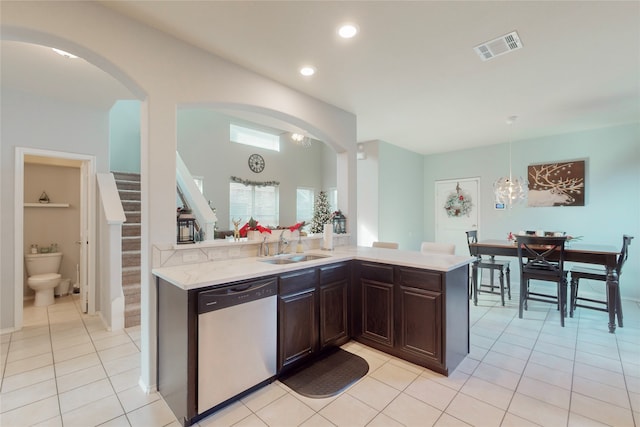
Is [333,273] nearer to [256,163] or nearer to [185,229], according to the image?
[185,229]

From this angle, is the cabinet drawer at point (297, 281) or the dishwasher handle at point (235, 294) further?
the cabinet drawer at point (297, 281)

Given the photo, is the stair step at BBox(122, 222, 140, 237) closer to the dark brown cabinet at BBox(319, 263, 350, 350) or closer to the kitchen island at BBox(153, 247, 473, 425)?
the kitchen island at BBox(153, 247, 473, 425)

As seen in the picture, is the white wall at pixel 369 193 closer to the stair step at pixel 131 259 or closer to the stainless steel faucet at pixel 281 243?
the stainless steel faucet at pixel 281 243

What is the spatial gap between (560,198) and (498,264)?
7.00ft

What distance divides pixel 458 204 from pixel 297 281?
5.17 meters

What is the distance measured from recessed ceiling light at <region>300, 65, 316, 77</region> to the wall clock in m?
4.64

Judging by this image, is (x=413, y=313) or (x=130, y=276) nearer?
(x=413, y=313)

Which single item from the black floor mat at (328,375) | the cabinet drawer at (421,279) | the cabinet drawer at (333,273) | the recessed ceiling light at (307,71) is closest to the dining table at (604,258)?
the cabinet drawer at (421,279)

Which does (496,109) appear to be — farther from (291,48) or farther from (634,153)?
(291,48)

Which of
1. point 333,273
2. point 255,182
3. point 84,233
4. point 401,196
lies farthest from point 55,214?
point 401,196

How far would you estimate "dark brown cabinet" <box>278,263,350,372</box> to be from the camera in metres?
2.28

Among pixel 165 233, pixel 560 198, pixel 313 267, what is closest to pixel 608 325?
pixel 560 198

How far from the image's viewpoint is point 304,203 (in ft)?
27.8

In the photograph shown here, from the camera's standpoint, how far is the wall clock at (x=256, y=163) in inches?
287
